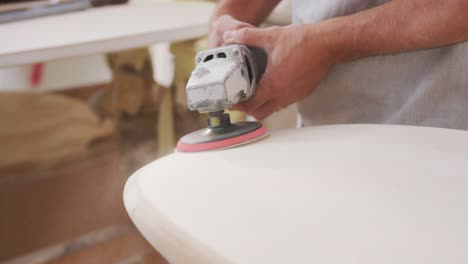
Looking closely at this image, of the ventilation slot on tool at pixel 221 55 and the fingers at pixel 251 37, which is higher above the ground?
the fingers at pixel 251 37

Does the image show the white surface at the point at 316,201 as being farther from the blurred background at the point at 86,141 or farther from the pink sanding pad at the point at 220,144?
the blurred background at the point at 86,141

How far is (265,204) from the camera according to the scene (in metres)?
0.33

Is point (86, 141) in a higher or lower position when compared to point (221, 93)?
lower

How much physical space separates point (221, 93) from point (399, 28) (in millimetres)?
174

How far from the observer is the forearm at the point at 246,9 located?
0.68 m

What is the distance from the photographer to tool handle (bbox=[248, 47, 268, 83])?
51cm

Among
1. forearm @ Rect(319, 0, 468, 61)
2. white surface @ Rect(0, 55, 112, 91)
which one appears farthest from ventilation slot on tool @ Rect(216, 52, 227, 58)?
white surface @ Rect(0, 55, 112, 91)

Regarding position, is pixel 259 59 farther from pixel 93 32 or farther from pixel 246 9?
pixel 93 32

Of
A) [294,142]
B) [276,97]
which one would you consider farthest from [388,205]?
[276,97]

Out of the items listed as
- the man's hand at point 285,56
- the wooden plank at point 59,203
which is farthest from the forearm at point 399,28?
the wooden plank at point 59,203

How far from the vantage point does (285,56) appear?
0.50 metres

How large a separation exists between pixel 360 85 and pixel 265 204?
0.87 feet

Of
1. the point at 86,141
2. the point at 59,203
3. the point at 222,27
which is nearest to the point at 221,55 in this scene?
the point at 222,27

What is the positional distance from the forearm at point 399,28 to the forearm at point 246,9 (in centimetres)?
21
